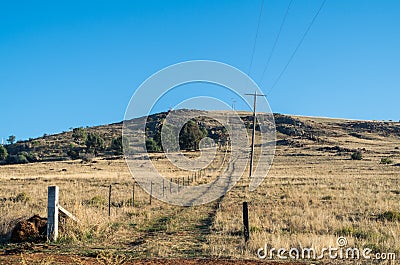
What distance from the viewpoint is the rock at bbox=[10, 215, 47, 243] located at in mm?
12523

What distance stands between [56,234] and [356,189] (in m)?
23.7

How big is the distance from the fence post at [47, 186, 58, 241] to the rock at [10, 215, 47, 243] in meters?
0.27

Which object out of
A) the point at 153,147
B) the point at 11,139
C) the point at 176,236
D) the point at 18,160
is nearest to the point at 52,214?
the point at 176,236

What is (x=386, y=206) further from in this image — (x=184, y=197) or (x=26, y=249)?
(x=26, y=249)

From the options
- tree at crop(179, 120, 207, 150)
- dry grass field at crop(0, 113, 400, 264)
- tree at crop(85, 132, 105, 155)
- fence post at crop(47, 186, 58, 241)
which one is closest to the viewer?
dry grass field at crop(0, 113, 400, 264)

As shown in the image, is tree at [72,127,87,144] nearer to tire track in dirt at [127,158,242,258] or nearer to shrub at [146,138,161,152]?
shrub at [146,138,161,152]

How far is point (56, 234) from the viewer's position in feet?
41.0

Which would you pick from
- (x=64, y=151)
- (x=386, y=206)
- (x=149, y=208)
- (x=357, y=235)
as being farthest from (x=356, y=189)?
(x=64, y=151)

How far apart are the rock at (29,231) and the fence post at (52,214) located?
0.87 ft

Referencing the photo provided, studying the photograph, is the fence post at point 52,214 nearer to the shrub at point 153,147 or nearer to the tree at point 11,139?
the shrub at point 153,147

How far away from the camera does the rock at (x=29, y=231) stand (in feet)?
41.1

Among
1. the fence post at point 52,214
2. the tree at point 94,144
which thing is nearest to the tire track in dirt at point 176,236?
the fence post at point 52,214

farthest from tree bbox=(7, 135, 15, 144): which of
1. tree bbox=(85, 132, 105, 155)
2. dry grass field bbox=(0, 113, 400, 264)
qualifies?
dry grass field bbox=(0, 113, 400, 264)

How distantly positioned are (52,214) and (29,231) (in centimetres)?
103
